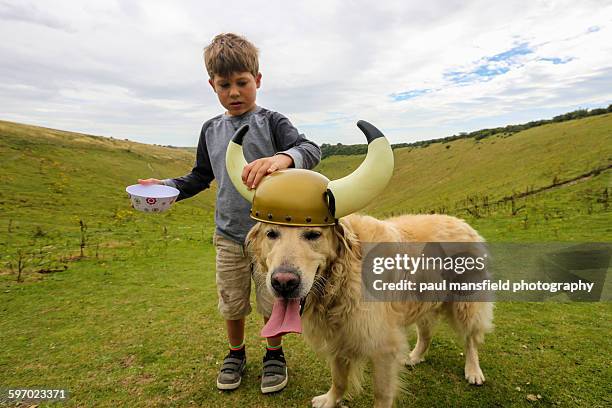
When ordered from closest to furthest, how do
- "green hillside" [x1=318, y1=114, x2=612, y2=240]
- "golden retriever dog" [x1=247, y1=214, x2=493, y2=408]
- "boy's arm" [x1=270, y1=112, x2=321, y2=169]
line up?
"golden retriever dog" [x1=247, y1=214, x2=493, y2=408] → "boy's arm" [x1=270, y1=112, x2=321, y2=169] → "green hillside" [x1=318, y1=114, x2=612, y2=240]

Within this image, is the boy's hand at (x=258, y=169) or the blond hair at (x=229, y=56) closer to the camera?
the boy's hand at (x=258, y=169)

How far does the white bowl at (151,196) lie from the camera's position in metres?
3.67

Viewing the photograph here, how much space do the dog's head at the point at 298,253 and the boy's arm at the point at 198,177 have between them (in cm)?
167

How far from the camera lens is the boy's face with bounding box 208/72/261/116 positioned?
143 inches

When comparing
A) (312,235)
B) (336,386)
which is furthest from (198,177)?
(336,386)

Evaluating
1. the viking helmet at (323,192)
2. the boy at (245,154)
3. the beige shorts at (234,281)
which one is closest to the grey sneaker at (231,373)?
the boy at (245,154)

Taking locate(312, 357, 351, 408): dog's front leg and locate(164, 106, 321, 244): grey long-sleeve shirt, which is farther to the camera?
locate(164, 106, 321, 244): grey long-sleeve shirt

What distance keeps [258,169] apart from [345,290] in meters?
1.31

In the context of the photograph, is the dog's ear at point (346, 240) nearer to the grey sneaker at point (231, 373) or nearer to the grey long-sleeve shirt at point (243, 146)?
the grey long-sleeve shirt at point (243, 146)

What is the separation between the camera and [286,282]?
96.3 inches

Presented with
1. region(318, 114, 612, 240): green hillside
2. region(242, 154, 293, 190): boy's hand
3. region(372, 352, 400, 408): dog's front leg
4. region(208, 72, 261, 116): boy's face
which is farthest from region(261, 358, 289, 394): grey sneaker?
region(318, 114, 612, 240): green hillside

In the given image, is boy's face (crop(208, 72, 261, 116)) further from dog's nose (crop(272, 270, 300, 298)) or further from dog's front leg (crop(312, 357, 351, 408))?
dog's front leg (crop(312, 357, 351, 408))

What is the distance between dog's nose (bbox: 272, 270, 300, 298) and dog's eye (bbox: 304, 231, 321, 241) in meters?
0.33

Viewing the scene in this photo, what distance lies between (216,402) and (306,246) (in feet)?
7.93
